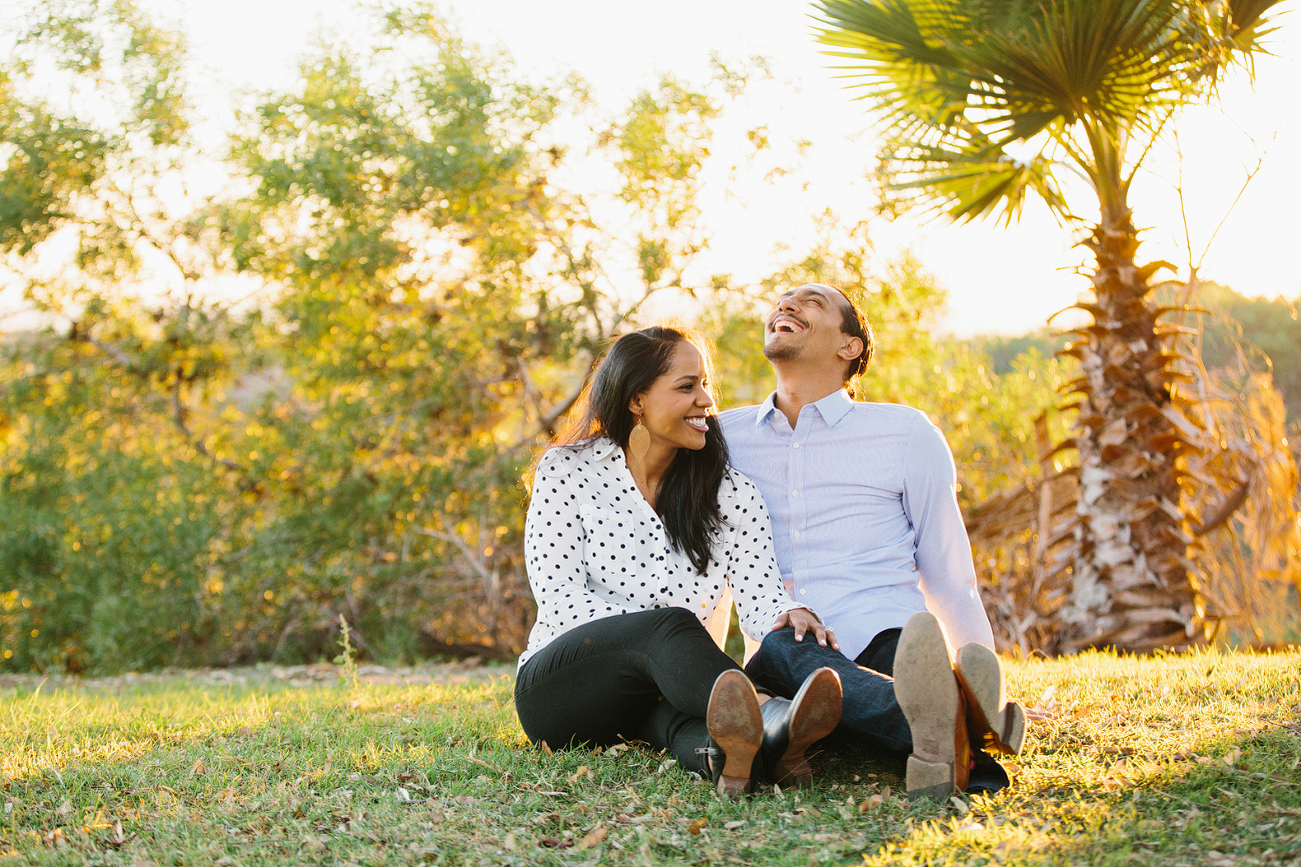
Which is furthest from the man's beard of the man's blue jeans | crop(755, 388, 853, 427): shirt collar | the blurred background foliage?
the blurred background foliage

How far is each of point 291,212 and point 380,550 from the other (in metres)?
2.91

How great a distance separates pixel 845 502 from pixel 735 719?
3.84ft

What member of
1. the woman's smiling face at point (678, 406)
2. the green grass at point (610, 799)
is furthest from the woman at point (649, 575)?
the green grass at point (610, 799)

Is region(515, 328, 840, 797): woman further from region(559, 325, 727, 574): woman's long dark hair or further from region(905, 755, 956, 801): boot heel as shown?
region(905, 755, 956, 801): boot heel

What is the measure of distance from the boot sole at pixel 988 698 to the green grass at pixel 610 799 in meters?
0.16

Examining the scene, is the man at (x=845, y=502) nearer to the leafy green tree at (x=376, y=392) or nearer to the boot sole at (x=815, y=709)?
the boot sole at (x=815, y=709)

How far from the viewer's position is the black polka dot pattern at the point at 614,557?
295cm

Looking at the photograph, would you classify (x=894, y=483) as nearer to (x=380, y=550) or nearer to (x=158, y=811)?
(x=158, y=811)

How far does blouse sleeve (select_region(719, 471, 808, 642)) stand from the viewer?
118 inches

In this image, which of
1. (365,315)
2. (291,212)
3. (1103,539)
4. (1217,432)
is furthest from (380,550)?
(1217,432)

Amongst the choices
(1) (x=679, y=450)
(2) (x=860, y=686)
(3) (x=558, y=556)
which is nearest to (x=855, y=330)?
(1) (x=679, y=450)

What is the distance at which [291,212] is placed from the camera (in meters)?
8.35

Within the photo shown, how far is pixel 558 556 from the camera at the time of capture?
296 cm

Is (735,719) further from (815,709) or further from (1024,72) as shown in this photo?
(1024,72)
